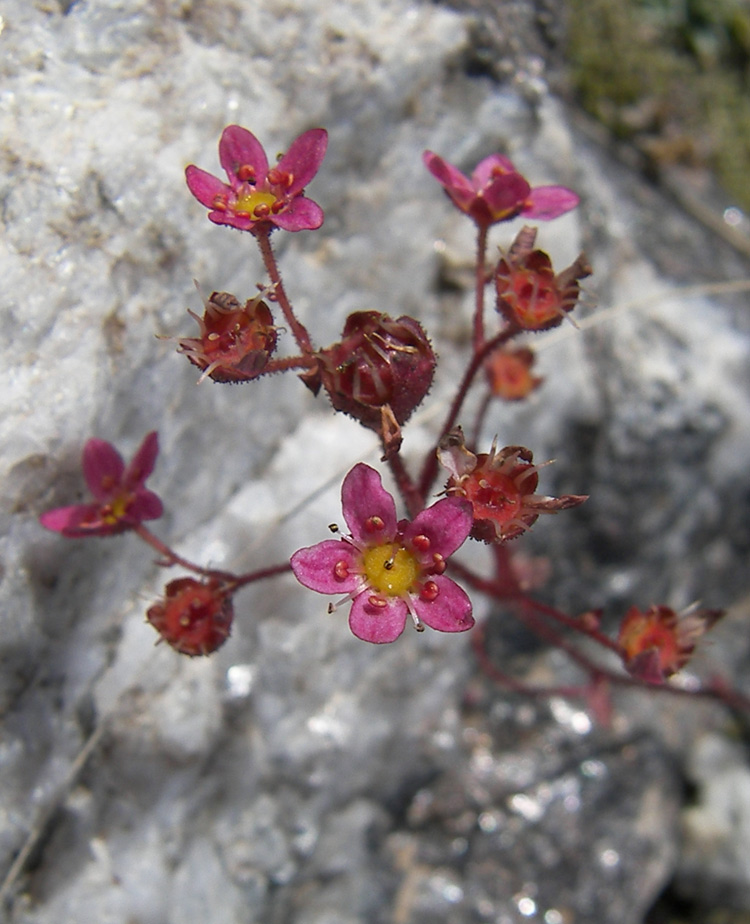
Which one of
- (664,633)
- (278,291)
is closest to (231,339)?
(278,291)

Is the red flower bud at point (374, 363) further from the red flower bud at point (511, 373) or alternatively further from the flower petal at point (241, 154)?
the red flower bud at point (511, 373)

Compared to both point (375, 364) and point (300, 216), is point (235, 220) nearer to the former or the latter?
point (300, 216)

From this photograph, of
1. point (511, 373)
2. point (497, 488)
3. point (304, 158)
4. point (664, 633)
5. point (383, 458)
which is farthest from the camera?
point (511, 373)

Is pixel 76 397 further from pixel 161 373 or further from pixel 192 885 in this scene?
pixel 192 885

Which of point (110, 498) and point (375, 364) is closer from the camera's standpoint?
point (375, 364)

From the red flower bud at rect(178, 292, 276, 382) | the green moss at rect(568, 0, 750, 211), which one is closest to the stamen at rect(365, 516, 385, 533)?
the red flower bud at rect(178, 292, 276, 382)

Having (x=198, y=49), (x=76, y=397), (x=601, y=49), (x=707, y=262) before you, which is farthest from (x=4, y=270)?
(x=601, y=49)

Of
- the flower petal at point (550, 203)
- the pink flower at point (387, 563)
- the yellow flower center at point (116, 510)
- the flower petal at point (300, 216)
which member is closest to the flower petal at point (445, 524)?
the pink flower at point (387, 563)

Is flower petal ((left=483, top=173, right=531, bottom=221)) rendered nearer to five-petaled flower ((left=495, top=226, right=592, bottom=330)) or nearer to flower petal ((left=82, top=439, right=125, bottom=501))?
five-petaled flower ((left=495, top=226, right=592, bottom=330))
